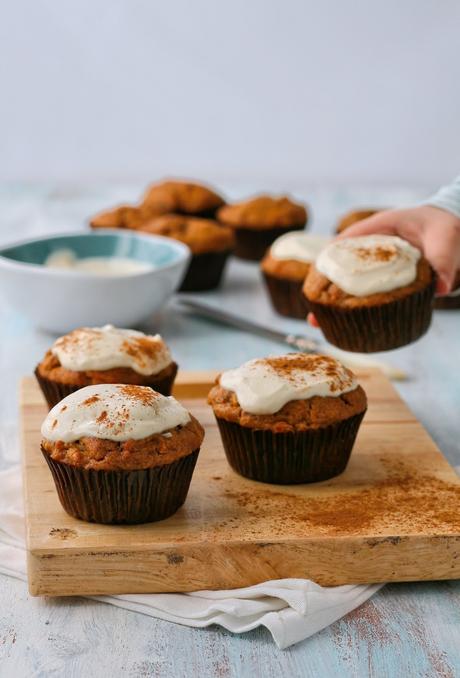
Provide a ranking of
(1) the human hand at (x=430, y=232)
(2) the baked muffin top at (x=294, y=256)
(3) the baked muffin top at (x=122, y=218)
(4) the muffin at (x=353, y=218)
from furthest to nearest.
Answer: (3) the baked muffin top at (x=122, y=218) < (4) the muffin at (x=353, y=218) < (2) the baked muffin top at (x=294, y=256) < (1) the human hand at (x=430, y=232)

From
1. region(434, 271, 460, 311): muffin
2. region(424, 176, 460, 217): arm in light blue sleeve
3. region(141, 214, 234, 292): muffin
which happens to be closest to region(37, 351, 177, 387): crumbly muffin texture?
region(424, 176, 460, 217): arm in light blue sleeve

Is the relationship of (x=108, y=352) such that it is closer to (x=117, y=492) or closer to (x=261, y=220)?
(x=117, y=492)

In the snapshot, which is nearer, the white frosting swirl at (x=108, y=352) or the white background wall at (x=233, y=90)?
the white frosting swirl at (x=108, y=352)

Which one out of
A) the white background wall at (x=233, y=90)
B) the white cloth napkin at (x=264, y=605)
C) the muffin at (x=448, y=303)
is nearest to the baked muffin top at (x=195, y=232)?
the muffin at (x=448, y=303)

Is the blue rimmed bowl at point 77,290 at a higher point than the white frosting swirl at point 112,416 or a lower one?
lower

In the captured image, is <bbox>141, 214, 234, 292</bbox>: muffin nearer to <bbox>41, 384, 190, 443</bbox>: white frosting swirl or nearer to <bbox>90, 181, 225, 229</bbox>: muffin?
<bbox>90, 181, 225, 229</bbox>: muffin

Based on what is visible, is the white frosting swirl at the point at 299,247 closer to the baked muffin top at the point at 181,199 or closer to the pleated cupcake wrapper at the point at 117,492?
the baked muffin top at the point at 181,199

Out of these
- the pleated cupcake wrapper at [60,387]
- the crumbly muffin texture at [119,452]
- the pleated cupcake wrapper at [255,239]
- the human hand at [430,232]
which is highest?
the human hand at [430,232]
